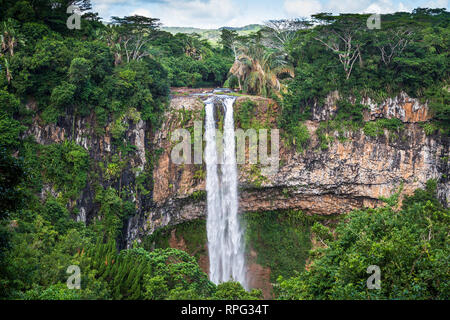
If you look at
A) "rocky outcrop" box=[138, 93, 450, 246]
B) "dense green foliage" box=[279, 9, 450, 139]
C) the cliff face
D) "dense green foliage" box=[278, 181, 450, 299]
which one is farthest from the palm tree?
"dense green foliage" box=[278, 181, 450, 299]

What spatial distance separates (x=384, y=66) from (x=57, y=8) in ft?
60.1

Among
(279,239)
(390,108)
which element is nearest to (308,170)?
(279,239)

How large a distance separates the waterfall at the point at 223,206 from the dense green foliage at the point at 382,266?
10164 mm

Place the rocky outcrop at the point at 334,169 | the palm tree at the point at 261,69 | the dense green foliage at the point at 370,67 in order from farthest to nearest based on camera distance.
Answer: the palm tree at the point at 261,69 → the rocky outcrop at the point at 334,169 → the dense green foliage at the point at 370,67

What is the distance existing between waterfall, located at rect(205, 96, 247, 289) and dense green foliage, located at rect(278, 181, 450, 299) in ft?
33.3

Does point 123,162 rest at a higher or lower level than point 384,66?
lower

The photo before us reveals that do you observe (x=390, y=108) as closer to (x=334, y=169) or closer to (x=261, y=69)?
(x=334, y=169)

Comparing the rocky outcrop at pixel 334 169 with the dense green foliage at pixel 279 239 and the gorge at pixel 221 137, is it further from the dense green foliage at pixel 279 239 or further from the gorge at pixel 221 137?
the dense green foliage at pixel 279 239

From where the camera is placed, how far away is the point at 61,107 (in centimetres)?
1577

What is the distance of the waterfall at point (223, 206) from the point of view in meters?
20.7

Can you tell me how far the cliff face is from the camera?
20.0 meters

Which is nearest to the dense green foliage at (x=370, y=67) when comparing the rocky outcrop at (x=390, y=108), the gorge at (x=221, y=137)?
the gorge at (x=221, y=137)

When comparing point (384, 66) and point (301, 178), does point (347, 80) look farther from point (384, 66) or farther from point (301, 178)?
point (301, 178)

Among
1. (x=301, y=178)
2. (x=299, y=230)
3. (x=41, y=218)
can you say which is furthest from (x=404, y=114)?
(x=41, y=218)
